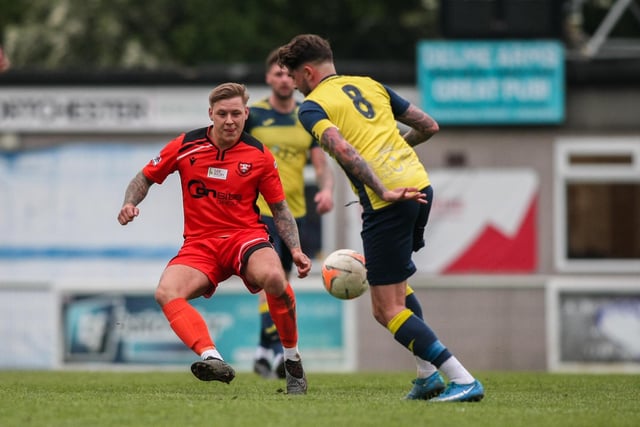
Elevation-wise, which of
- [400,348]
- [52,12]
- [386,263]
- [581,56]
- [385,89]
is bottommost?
[400,348]

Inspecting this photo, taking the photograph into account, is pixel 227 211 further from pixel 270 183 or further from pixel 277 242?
pixel 277 242

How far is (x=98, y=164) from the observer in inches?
702

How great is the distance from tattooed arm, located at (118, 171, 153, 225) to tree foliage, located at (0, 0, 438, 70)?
16905mm

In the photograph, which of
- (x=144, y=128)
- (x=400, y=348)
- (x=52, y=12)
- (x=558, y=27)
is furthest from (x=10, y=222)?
(x=52, y=12)

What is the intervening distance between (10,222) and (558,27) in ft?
25.0

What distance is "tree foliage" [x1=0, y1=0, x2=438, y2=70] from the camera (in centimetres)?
2838

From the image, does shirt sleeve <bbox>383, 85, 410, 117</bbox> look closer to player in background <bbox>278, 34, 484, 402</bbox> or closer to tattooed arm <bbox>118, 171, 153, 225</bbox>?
player in background <bbox>278, 34, 484, 402</bbox>

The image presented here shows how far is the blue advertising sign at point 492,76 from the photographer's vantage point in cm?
1720

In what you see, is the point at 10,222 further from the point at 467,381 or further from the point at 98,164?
the point at 467,381

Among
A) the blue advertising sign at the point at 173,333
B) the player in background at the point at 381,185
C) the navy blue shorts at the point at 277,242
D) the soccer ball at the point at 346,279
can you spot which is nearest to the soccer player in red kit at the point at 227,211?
the soccer ball at the point at 346,279

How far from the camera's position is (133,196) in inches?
341

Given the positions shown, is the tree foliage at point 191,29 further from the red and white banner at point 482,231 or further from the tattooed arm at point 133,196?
the tattooed arm at point 133,196

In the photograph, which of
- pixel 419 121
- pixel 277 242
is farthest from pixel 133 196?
pixel 277 242

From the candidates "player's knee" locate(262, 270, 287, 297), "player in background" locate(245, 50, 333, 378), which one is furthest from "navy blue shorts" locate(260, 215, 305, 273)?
"player's knee" locate(262, 270, 287, 297)
